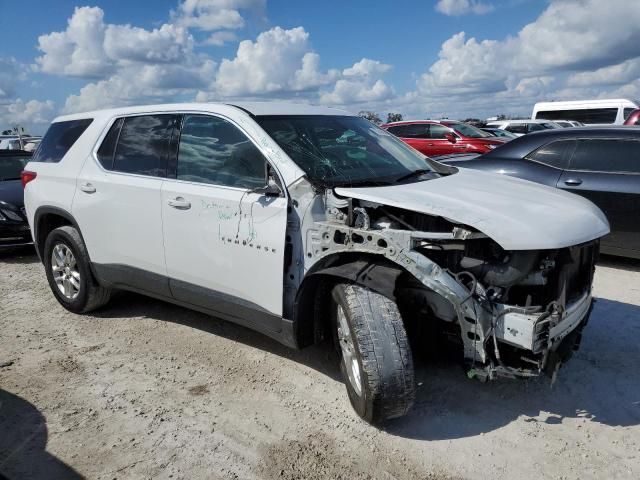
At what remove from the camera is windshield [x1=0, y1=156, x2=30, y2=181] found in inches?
343

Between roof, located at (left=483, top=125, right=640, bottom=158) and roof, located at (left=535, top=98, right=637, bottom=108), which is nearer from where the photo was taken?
roof, located at (left=483, top=125, right=640, bottom=158)

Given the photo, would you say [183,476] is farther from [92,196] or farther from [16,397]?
[92,196]

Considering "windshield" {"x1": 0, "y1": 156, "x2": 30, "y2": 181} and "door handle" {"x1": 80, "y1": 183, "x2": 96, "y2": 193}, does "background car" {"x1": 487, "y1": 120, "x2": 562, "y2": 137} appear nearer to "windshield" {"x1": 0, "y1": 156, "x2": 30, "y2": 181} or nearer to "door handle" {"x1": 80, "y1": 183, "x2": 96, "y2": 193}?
"windshield" {"x1": 0, "y1": 156, "x2": 30, "y2": 181}

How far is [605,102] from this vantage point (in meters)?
18.4

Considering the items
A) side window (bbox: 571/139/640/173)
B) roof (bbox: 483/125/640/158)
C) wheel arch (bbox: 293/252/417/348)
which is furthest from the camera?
roof (bbox: 483/125/640/158)

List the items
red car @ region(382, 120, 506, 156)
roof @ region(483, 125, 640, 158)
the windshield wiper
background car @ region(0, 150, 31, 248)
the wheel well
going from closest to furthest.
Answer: the windshield wiper → the wheel well → roof @ region(483, 125, 640, 158) → background car @ region(0, 150, 31, 248) → red car @ region(382, 120, 506, 156)

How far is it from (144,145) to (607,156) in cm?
492

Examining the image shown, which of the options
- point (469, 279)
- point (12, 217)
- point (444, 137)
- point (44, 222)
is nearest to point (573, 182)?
point (469, 279)

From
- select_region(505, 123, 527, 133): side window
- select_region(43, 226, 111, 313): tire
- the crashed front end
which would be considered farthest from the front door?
select_region(505, 123, 527, 133): side window

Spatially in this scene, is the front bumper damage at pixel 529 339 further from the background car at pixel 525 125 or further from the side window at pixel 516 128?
the side window at pixel 516 128

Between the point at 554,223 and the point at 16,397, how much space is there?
3498mm

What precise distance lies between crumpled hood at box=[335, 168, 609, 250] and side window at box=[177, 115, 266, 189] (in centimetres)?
67

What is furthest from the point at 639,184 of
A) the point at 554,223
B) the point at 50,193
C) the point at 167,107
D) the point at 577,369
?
the point at 50,193

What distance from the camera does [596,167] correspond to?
240 inches
